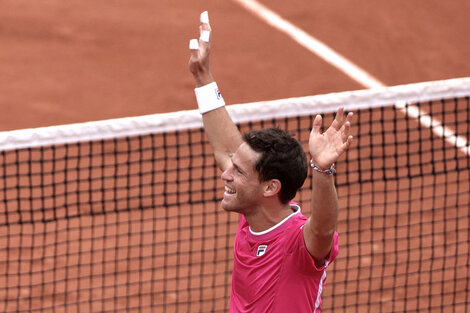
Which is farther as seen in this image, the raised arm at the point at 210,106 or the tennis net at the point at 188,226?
the tennis net at the point at 188,226

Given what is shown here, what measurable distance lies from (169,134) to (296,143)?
6.35 metres

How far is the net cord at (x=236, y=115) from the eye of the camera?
7770 mm

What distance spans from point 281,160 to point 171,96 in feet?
23.9

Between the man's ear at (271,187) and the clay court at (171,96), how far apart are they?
4065 mm

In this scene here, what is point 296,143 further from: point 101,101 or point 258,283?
point 101,101

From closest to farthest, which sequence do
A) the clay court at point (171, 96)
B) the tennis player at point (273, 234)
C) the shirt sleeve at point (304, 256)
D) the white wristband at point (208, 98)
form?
the shirt sleeve at point (304, 256) → the tennis player at point (273, 234) → the white wristband at point (208, 98) → the clay court at point (171, 96)

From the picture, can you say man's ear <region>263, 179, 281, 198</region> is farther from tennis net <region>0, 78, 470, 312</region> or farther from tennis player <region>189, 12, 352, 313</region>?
tennis net <region>0, 78, 470, 312</region>

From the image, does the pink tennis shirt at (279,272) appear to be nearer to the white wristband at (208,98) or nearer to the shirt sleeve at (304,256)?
the shirt sleeve at (304,256)

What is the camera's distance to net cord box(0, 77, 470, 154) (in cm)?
777

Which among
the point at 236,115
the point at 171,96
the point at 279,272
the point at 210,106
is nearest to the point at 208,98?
the point at 210,106

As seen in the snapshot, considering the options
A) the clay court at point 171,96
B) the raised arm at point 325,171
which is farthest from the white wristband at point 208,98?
the clay court at point 171,96

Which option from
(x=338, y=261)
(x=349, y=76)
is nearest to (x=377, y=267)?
(x=338, y=261)

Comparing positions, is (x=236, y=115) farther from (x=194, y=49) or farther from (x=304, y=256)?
(x=304, y=256)

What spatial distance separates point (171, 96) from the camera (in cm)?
1209
